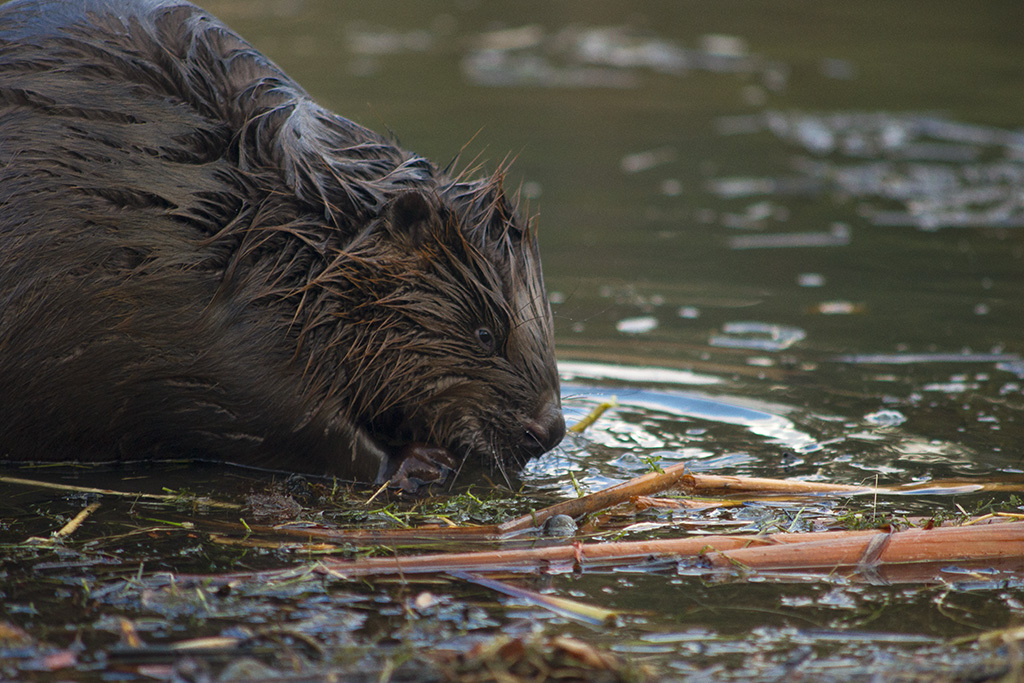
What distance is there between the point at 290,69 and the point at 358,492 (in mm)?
8780

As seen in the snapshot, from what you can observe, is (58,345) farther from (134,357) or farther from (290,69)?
(290,69)

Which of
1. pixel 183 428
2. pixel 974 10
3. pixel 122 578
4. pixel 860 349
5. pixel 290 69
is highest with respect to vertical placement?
pixel 974 10

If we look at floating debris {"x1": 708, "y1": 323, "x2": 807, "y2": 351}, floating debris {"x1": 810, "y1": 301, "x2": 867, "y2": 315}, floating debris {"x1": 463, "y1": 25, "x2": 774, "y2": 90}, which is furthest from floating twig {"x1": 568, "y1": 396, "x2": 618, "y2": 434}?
floating debris {"x1": 463, "y1": 25, "x2": 774, "y2": 90}

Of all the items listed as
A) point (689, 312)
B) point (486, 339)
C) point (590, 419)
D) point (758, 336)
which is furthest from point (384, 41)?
point (486, 339)

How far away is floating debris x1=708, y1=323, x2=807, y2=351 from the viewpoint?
5426 millimetres

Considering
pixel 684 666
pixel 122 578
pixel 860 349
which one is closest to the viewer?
pixel 684 666

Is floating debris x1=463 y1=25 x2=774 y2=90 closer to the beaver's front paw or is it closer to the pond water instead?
the pond water

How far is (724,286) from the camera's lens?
6336mm

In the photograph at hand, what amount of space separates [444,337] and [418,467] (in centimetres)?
43

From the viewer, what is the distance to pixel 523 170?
8.76 meters

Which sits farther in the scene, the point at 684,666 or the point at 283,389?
the point at 283,389

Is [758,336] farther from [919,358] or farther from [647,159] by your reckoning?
[647,159]

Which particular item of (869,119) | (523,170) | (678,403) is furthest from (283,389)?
(869,119)

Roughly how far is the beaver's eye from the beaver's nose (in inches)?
10.0
